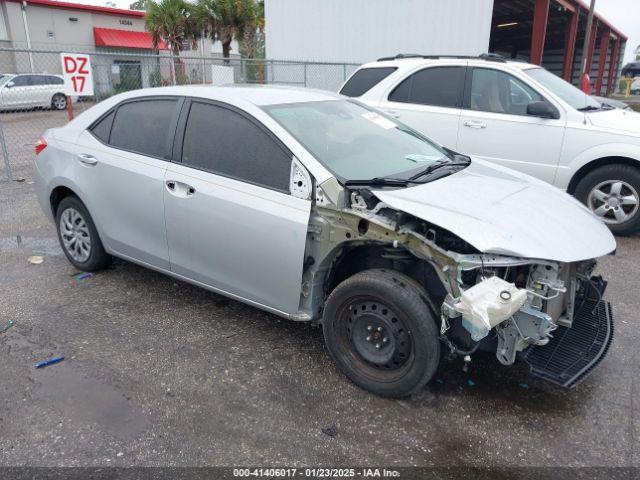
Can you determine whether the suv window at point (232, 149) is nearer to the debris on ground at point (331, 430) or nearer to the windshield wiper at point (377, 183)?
the windshield wiper at point (377, 183)

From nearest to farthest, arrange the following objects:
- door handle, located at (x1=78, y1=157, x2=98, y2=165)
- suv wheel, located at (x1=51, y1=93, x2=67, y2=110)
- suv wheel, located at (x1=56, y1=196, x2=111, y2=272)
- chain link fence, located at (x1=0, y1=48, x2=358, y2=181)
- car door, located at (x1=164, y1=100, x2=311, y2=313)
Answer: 1. car door, located at (x1=164, y1=100, x2=311, y2=313)
2. door handle, located at (x1=78, y1=157, x2=98, y2=165)
3. suv wheel, located at (x1=56, y1=196, x2=111, y2=272)
4. chain link fence, located at (x1=0, y1=48, x2=358, y2=181)
5. suv wheel, located at (x1=51, y1=93, x2=67, y2=110)

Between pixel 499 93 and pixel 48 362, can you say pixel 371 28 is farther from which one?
pixel 48 362

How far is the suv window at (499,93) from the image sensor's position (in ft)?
20.4

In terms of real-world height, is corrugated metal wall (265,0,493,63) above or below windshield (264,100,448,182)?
above

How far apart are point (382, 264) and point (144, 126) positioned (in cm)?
222

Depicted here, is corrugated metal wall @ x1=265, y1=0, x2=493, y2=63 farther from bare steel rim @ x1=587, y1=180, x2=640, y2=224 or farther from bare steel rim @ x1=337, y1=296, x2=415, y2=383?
→ bare steel rim @ x1=337, y1=296, x2=415, y2=383

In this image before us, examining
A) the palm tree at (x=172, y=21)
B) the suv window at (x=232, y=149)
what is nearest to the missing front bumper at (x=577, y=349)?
the suv window at (x=232, y=149)

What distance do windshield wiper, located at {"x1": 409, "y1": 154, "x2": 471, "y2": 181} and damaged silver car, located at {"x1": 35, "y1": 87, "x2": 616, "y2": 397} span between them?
2 centimetres

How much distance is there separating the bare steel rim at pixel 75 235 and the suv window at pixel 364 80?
13.3 ft

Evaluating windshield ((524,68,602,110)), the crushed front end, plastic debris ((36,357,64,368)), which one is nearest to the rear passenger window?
plastic debris ((36,357,64,368))

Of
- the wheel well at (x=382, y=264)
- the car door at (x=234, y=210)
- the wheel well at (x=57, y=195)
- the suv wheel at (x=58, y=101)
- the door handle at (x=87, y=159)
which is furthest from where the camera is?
the suv wheel at (x=58, y=101)

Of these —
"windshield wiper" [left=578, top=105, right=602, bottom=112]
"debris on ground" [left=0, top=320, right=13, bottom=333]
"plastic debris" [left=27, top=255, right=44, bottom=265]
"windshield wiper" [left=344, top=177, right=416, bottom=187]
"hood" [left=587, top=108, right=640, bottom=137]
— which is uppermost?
"windshield wiper" [left=578, top=105, right=602, bottom=112]

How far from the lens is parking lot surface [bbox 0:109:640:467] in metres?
2.71

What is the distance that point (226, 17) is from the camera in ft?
81.3
